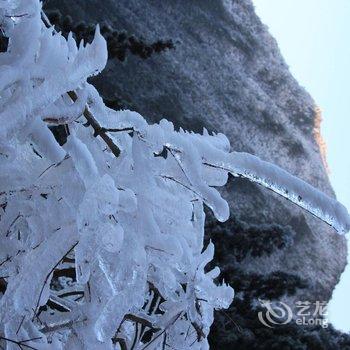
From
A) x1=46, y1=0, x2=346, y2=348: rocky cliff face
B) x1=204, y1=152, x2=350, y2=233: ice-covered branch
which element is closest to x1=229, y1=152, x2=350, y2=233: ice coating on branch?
x1=204, y1=152, x2=350, y2=233: ice-covered branch

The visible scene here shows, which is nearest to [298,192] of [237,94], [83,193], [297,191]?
[297,191]

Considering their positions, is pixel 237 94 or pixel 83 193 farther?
pixel 237 94

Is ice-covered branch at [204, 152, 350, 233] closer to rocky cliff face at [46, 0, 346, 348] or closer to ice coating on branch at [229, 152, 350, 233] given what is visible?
ice coating on branch at [229, 152, 350, 233]

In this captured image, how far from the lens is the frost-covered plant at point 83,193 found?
1.11 meters

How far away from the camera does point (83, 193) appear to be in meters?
1.16

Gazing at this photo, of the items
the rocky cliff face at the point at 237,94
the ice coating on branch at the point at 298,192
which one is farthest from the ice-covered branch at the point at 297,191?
the rocky cliff face at the point at 237,94

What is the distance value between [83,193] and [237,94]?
1255 cm

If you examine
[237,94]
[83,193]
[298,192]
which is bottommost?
[237,94]

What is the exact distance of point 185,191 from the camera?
1.40m

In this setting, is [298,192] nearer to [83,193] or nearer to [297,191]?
[297,191]

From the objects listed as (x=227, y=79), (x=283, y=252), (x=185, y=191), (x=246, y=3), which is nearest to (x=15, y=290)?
(x=185, y=191)

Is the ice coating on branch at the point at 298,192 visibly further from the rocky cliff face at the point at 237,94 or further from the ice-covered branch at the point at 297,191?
the rocky cliff face at the point at 237,94

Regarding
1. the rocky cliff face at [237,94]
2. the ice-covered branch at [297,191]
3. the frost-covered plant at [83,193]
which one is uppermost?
the ice-covered branch at [297,191]

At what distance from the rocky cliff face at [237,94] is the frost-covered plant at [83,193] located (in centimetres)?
935
